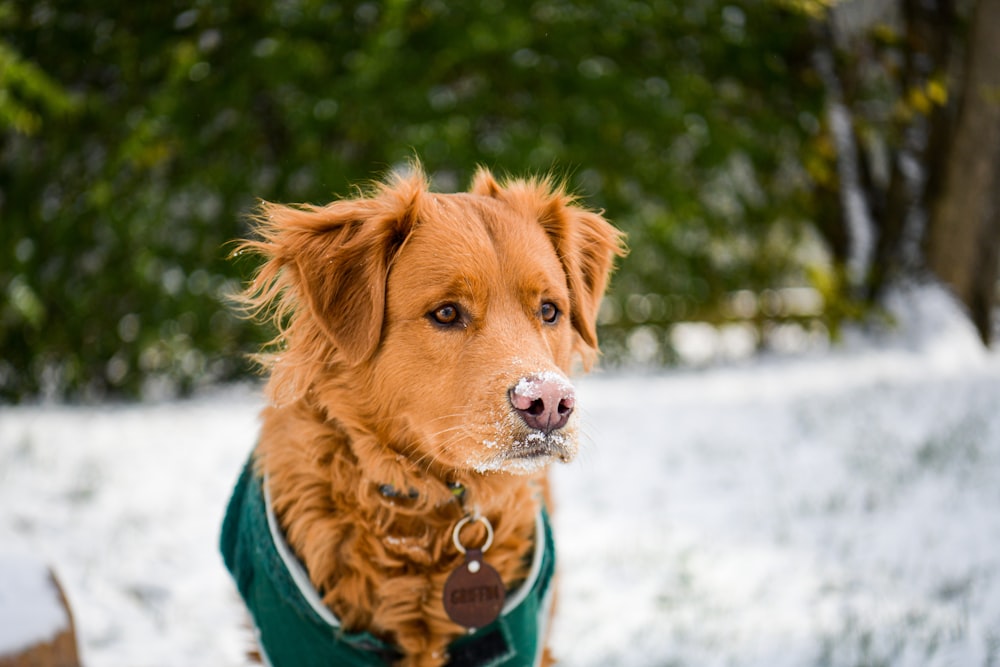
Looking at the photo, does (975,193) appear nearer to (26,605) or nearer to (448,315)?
(448,315)

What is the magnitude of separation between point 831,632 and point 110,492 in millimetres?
4091

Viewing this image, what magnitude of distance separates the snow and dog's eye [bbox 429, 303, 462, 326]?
1.35 m

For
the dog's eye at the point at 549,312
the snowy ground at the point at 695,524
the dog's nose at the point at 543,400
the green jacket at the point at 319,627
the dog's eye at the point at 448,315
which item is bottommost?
the snowy ground at the point at 695,524

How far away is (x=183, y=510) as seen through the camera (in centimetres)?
483

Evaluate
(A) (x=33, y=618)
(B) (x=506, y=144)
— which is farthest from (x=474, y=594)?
(B) (x=506, y=144)

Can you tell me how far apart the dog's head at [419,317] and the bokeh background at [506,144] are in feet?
14.5

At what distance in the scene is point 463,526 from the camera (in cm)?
248

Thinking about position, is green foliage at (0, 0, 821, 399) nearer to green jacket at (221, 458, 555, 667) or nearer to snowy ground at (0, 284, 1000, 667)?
snowy ground at (0, 284, 1000, 667)

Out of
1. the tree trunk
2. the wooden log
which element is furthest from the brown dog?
the tree trunk

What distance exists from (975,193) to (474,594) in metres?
8.11

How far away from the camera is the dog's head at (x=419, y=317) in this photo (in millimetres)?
2287

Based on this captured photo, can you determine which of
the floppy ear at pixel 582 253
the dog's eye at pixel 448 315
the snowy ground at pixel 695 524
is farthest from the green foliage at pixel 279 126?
the dog's eye at pixel 448 315

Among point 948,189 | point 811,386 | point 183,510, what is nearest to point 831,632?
point 183,510

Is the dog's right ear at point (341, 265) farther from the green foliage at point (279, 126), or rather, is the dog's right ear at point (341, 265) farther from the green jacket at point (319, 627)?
the green foliage at point (279, 126)
